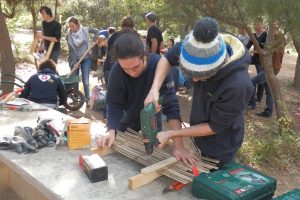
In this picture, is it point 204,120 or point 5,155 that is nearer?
point 204,120

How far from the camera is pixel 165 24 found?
15438mm

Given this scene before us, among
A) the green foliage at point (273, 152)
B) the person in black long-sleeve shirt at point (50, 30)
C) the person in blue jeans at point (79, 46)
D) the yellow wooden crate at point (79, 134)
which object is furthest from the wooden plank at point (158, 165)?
the person in black long-sleeve shirt at point (50, 30)

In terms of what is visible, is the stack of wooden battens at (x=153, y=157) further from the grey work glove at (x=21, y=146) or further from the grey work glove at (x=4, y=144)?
the grey work glove at (x=4, y=144)

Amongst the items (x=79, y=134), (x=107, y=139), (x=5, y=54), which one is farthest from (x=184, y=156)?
(x=5, y=54)

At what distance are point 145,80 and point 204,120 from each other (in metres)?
0.52

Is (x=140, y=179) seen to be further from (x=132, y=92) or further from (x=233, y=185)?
(x=132, y=92)

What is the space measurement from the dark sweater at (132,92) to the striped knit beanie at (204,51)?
2.08 ft

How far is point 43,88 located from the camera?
14.6 feet

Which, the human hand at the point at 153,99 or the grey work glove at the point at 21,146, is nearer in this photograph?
the human hand at the point at 153,99

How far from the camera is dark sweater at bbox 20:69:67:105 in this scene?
14.5 feet

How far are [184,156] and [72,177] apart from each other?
0.69 m

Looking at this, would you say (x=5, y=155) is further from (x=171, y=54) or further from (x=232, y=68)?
(x=232, y=68)

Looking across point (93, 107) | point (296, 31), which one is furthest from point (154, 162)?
point (93, 107)

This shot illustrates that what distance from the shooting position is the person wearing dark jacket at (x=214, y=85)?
6.07 ft
